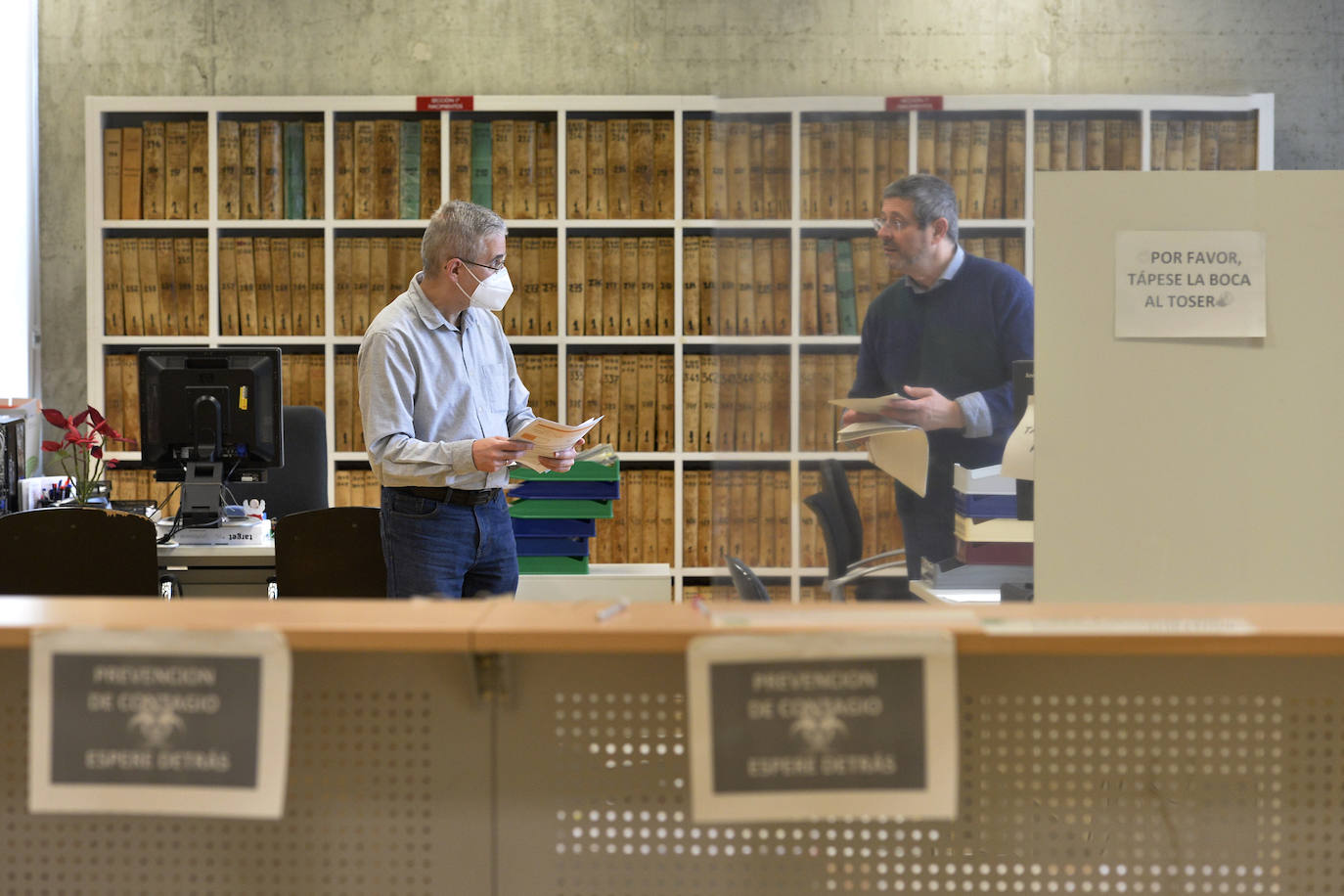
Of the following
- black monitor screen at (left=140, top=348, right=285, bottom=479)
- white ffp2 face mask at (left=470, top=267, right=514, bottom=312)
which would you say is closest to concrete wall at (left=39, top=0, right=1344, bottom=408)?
black monitor screen at (left=140, top=348, right=285, bottom=479)

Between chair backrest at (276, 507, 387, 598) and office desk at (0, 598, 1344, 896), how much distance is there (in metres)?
1.79

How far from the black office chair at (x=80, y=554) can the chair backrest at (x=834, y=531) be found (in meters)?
1.74

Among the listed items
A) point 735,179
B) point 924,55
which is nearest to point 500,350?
point 735,179

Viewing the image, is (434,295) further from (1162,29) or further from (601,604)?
(1162,29)

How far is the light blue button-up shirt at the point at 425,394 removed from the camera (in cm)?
226

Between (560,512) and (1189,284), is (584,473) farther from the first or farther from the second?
(1189,284)

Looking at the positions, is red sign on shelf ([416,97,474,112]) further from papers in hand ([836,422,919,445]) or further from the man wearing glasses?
papers in hand ([836,422,919,445])

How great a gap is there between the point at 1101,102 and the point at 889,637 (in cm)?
318

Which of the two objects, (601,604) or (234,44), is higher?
(234,44)

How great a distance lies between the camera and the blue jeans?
2.31 meters

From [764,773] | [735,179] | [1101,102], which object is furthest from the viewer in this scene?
[1101,102]

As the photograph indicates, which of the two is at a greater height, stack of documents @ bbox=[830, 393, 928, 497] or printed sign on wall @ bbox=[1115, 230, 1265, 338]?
printed sign on wall @ bbox=[1115, 230, 1265, 338]

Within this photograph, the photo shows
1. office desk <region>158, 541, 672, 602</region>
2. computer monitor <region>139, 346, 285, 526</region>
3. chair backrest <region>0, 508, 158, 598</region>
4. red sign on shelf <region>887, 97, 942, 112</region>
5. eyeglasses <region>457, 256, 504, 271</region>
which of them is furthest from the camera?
computer monitor <region>139, 346, 285, 526</region>

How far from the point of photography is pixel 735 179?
7.28 feet
